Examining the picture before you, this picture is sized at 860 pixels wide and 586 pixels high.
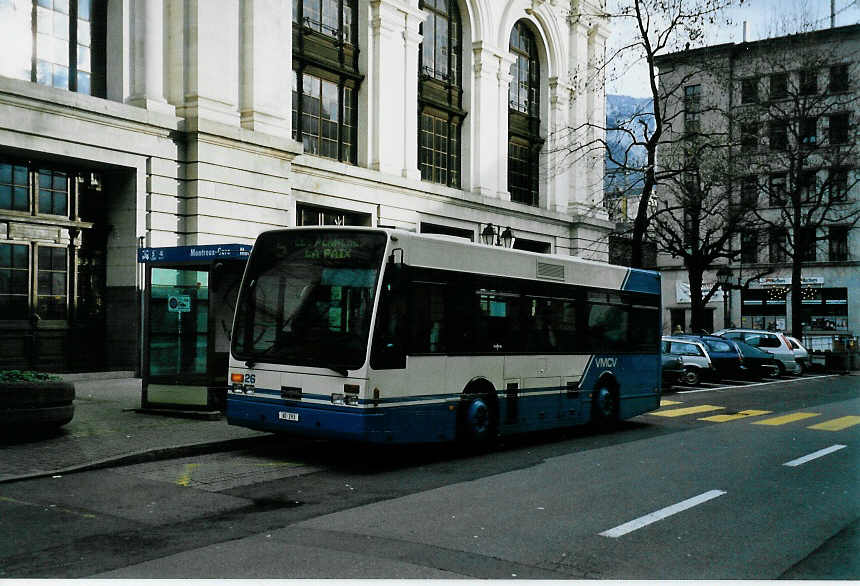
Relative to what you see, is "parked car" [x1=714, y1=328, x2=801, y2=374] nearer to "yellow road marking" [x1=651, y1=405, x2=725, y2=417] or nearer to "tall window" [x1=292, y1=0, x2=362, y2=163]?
"yellow road marking" [x1=651, y1=405, x2=725, y2=417]

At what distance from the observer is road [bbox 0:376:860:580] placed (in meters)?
6.19

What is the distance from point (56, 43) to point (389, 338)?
1353 cm

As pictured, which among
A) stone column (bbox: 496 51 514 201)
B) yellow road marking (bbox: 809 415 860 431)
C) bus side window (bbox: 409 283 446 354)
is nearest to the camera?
bus side window (bbox: 409 283 446 354)

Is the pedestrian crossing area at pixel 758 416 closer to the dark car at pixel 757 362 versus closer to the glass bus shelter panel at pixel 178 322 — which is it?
the glass bus shelter panel at pixel 178 322

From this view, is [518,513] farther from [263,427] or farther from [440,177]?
[440,177]

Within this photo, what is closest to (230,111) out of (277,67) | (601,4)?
(277,67)

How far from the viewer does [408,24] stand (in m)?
28.9

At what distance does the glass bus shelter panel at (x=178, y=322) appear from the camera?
1424 cm

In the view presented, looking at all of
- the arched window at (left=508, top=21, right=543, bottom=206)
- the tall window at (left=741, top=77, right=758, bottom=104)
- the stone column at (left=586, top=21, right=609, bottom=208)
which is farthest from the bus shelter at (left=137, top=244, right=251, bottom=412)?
the tall window at (left=741, top=77, right=758, bottom=104)

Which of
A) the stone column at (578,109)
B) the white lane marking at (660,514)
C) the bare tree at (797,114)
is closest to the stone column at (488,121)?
the stone column at (578,109)

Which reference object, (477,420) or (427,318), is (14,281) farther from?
(477,420)

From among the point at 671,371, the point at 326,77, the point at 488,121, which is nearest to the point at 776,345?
the point at 671,371

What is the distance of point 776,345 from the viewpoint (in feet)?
116

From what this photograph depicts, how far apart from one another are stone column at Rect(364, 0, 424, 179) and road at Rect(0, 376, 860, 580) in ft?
55.8
